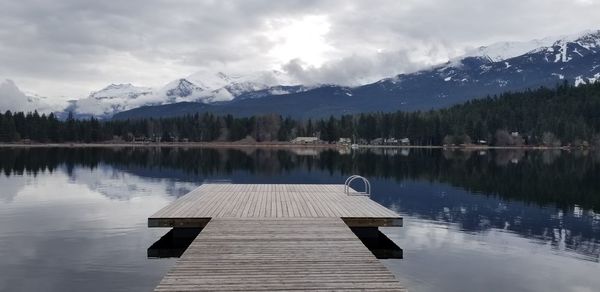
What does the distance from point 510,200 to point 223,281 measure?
1465 inches

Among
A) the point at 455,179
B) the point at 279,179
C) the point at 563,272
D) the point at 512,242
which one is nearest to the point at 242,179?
the point at 279,179

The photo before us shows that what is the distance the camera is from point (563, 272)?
22.0m

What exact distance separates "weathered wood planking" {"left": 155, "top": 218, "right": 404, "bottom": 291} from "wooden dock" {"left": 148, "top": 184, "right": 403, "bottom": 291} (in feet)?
0.09

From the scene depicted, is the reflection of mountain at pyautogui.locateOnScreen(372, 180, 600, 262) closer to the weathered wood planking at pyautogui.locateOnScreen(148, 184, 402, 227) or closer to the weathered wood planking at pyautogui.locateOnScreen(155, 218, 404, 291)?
the weathered wood planking at pyautogui.locateOnScreen(148, 184, 402, 227)

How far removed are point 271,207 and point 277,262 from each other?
11814 millimetres

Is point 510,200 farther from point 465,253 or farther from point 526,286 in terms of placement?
point 526,286

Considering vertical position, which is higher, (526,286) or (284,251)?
(284,251)

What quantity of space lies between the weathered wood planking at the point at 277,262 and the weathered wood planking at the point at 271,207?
2.38 meters

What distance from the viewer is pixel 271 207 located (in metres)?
28.0

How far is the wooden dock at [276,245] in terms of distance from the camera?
1408 cm

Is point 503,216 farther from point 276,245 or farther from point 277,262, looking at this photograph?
point 277,262

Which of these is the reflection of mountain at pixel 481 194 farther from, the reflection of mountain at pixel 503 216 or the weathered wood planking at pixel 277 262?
the weathered wood planking at pixel 277 262

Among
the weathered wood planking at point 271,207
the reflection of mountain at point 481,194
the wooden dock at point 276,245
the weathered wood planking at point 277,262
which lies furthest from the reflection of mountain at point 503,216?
the weathered wood planking at point 277,262

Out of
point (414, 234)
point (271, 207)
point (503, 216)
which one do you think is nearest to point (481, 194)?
point (503, 216)
